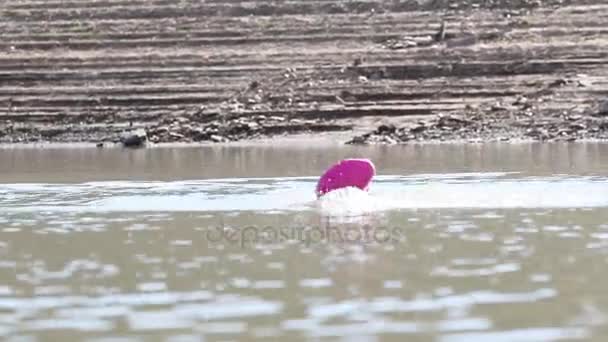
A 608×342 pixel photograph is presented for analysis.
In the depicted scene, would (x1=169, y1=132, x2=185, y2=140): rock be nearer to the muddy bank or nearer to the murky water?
the muddy bank

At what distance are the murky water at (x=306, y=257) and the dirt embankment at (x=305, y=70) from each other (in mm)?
13439

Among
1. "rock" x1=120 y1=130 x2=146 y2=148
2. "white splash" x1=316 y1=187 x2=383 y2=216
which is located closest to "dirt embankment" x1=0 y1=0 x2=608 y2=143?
"rock" x1=120 y1=130 x2=146 y2=148

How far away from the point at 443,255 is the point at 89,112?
94.1 ft

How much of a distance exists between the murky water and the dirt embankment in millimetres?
13439

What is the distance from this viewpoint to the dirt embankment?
124 ft

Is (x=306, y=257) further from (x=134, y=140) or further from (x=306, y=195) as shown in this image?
(x=134, y=140)

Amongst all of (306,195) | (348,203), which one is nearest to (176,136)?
(306,195)

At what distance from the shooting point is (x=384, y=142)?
3534 cm

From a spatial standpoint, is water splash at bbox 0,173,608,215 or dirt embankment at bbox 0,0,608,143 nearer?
water splash at bbox 0,173,608,215

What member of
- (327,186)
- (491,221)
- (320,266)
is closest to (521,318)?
(320,266)

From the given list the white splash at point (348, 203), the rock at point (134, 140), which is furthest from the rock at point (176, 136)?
the white splash at point (348, 203)

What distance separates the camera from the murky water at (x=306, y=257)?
32.3 feet

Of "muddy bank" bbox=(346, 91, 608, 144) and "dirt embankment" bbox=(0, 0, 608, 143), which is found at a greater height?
"dirt embankment" bbox=(0, 0, 608, 143)

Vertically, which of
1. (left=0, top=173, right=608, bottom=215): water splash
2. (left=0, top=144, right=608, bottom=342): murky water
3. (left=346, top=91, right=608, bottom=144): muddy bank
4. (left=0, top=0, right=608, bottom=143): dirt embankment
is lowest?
(left=0, top=144, right=608, bottom=342): murky water
